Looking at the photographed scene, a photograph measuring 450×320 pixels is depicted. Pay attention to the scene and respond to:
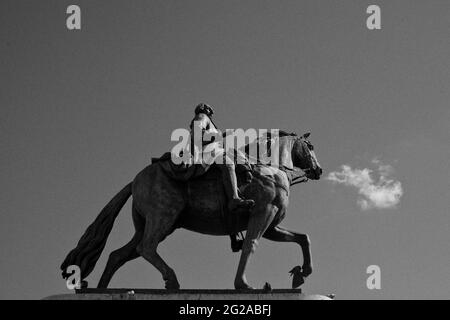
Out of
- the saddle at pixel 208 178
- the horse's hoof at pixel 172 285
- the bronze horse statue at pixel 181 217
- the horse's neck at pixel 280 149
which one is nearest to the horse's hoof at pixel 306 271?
the bronze horse statue at pixel 181 217

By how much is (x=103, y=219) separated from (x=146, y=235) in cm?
110

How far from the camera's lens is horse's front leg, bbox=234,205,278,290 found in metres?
16.0

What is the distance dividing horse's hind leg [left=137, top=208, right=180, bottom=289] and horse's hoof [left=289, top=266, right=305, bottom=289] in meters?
2.28

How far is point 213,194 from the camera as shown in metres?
16.4

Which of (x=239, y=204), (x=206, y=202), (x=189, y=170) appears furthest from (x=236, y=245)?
(x=189, y=170)

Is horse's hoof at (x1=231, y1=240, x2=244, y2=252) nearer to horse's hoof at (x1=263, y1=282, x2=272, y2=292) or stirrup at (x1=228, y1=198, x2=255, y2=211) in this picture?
stirrup at (x1=228, y1=198, x2=255, y2=211)

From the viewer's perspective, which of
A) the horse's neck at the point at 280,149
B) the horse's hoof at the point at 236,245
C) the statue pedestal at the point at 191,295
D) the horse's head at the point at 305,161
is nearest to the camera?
the statue pedestal at the point at 191,295

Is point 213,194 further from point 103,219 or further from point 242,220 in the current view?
point 103,219

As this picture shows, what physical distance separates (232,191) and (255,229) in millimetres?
814

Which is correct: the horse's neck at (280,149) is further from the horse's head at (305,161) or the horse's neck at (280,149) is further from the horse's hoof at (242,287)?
the horse's hoof at (242,287)

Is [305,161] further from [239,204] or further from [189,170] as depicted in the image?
[189,170]

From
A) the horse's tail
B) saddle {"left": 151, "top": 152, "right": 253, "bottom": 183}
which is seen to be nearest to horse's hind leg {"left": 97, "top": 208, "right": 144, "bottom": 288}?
the horse's tail

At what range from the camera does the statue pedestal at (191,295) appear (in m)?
15.3
